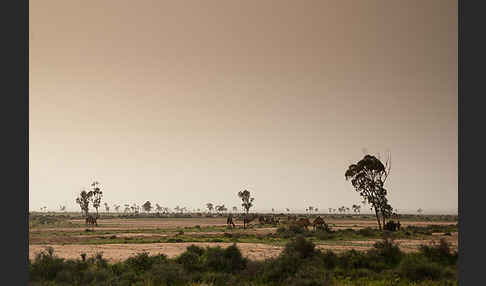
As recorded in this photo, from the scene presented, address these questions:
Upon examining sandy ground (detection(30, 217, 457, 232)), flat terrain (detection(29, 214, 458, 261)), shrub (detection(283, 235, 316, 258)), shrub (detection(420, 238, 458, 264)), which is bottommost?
sandy ground (detection(30, 217, 457, 232))

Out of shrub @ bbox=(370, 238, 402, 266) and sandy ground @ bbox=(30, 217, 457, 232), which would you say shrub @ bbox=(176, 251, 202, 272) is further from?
sandy ground @ bbox=(30, 217, 457, 232)

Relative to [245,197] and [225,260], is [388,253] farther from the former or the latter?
[245,197]

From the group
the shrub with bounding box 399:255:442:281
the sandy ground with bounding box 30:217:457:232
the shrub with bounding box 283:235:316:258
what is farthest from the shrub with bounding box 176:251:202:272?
the sandy ground with bounding box 30:217:457:232

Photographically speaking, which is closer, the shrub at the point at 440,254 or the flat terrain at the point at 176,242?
the shrub at the point at 440,254

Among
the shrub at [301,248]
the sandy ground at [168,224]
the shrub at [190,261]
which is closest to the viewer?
the shrub at [190,261]

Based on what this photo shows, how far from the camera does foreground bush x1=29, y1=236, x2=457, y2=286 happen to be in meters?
18.1

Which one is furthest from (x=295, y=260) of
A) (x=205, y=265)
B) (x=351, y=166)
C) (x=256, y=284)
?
(x=351, y=166)

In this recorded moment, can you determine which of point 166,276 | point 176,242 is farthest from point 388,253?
point 176,242

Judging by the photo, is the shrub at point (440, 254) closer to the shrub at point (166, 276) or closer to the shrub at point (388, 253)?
the shrub at point (388, 253)

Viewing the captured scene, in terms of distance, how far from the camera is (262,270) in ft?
65.2

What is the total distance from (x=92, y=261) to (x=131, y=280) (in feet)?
14.0

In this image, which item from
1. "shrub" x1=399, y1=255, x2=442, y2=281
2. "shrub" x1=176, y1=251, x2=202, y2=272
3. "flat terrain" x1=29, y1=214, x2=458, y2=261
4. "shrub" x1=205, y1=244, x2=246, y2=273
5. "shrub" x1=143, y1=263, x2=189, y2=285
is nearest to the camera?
"shrub" x1=143, y1=263, x2=189, y2=285

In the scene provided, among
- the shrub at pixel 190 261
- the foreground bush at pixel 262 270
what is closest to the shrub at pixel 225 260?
the foreground bush at pixel 262 270

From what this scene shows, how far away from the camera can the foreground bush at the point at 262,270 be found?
18094 mm
